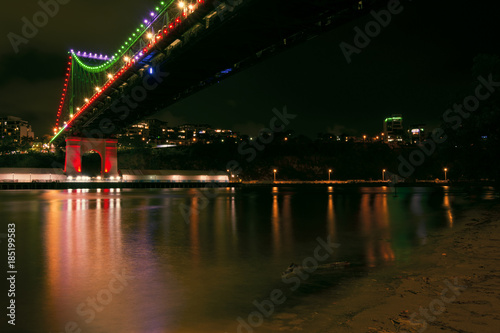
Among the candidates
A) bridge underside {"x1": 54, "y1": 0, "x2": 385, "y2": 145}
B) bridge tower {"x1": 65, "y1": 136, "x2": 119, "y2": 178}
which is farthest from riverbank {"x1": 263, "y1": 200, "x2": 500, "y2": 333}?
Result: bridge tower {"x1": 65, "y1": 136, "x2": 119, "y2": 178}

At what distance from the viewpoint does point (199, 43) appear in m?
29.5

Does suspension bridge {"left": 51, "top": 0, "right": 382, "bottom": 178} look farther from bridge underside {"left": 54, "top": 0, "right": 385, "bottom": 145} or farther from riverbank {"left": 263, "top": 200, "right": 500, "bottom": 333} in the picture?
riverbank {"left": 263, "top": 200, "right": 500, "bottom": 333}

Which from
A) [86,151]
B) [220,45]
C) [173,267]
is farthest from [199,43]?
[86,151]

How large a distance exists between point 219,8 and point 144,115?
38.7m

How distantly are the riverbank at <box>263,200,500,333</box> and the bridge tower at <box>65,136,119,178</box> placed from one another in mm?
74979

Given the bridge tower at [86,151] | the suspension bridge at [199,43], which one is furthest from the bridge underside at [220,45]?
the bridge tower at [86,151]

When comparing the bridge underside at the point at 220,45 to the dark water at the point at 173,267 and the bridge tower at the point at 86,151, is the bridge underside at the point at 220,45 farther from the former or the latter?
the bridge tower at the point at 86,151

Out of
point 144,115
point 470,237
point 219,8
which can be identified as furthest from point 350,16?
point 144,115

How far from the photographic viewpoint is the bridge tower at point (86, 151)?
75.0m

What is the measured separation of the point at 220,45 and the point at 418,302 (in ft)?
85.6

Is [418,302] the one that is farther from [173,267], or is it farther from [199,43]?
[199,43]

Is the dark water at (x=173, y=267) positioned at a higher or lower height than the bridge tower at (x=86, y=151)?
lower

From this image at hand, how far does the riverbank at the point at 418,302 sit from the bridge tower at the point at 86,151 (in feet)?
246

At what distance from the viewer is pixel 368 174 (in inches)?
5349
